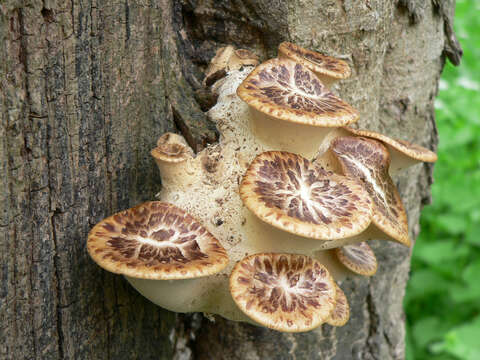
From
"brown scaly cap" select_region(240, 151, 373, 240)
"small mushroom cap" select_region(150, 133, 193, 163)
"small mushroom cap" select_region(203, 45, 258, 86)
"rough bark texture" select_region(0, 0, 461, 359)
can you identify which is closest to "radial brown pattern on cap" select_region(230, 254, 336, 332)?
"brown scaly cap" select_region(240, 151, 373, 240)

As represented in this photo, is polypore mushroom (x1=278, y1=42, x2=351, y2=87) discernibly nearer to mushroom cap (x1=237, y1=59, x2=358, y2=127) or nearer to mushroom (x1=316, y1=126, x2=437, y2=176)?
mushroom cap (x1=237, y1=59, x2=358, y2=127)

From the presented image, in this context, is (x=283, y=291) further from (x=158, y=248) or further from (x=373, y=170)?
(x=373, y=170)

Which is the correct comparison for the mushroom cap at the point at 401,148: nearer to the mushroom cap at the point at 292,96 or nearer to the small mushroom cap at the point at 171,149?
the mushroom cap at the point at 292,96

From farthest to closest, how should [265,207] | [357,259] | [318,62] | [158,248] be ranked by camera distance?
[357,259] < [318,62] < [158,248] < [265,207]

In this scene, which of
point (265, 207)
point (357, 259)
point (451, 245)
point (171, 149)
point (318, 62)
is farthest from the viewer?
point (451, 245)

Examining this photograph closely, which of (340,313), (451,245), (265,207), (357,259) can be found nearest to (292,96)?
(265,207)

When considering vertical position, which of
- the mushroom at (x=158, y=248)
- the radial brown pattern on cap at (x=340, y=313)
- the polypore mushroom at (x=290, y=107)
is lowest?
the radial brown pattern on cap at (x=340, y=313)

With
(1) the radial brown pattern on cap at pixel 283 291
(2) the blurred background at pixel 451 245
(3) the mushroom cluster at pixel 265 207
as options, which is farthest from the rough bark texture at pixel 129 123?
(2) the blurred background at pixel 451 245
